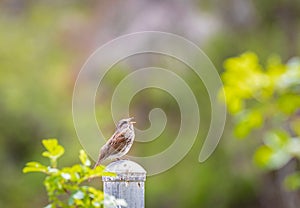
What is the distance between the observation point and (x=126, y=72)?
5754mm

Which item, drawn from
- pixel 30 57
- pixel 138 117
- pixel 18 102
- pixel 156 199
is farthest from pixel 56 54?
pixel 156 199

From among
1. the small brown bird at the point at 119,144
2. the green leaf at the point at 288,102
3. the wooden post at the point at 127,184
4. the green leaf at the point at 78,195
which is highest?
the green leaf at the point at 288,102

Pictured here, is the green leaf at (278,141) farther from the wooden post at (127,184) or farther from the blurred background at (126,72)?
the blurred background at (126,72)

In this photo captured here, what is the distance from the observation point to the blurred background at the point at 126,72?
5.20 metres

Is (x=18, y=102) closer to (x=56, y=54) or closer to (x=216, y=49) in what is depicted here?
(x=56, y=54)

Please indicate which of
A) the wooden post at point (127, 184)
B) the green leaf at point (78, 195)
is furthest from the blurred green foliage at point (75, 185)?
the wooden post at point (127, 184)

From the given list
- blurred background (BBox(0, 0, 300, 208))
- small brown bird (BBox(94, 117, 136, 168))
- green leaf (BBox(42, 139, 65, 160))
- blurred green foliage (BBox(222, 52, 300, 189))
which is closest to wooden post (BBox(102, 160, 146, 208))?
small brown bird (BBox(94, 117, 136, 168))

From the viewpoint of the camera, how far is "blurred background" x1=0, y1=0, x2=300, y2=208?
5203mm

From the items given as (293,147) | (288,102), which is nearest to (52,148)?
(288,102)

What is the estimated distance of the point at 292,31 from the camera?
5.47 m

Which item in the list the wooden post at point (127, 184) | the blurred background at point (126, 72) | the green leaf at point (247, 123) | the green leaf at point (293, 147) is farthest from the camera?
the blurred background at point (126, 72)

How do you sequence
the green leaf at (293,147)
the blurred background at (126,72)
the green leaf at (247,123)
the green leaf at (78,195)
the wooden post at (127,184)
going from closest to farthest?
the green leaf at (78,195), the wooden post at (127,184), the green leaf at (247,123), the green leaf at (293,147), the blurred background at (126,72)

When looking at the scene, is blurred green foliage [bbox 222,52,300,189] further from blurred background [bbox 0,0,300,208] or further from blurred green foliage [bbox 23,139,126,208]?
blurred background [bbox 0,0,300,208]

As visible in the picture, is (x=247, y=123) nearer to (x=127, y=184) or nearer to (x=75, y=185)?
(x=127, y=184)
